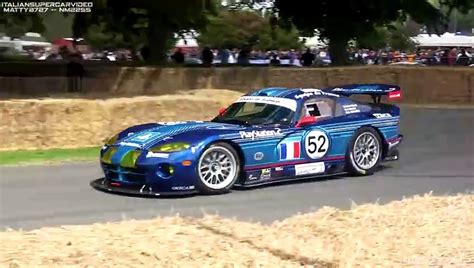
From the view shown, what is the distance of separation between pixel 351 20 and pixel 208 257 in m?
28.2

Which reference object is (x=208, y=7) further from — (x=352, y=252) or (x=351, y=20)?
(x=352, y=252)

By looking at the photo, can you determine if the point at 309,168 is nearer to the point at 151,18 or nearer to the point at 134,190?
the point at 134,190

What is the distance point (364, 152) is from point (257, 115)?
5.85 ft

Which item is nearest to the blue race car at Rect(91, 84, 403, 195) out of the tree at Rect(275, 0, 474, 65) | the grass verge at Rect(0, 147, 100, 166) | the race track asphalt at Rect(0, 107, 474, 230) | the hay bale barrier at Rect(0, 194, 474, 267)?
the race track asphalt at Rect(0, 107, 474, 230)

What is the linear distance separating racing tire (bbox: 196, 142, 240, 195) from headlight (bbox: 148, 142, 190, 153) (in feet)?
0.83

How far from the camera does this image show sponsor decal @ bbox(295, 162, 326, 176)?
10.8 meters

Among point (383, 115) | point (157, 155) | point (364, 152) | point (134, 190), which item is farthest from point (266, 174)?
point (383, 115)

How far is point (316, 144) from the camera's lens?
11.0 m

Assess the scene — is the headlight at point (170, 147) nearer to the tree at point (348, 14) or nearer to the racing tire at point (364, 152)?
the racing tire at point (364, 152)

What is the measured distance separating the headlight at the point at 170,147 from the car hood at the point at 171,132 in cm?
9

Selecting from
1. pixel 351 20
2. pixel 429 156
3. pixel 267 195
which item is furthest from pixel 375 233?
pixel 351 20

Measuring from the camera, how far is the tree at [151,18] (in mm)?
27828

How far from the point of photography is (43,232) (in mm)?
5582

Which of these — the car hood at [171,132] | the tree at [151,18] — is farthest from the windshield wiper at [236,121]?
the tree at [151,18]
